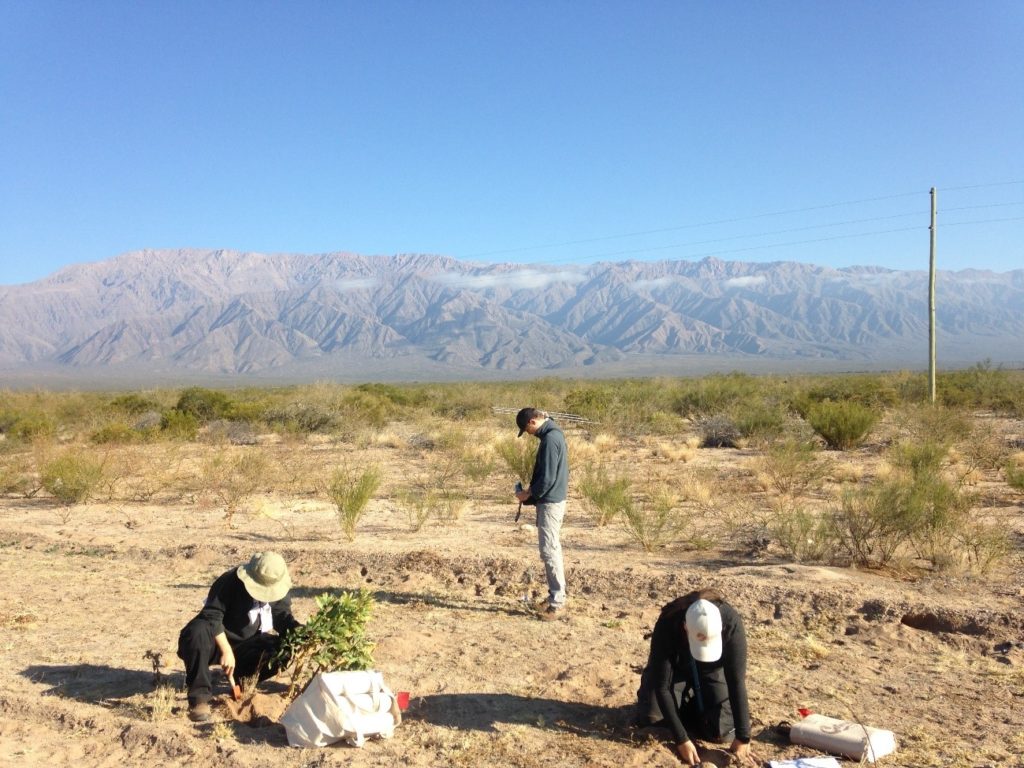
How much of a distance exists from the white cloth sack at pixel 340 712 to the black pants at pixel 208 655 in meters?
0.59

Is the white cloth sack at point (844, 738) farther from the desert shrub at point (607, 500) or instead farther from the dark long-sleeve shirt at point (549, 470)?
the desert shrub at point (607, 500)

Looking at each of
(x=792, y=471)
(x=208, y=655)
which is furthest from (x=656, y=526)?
(x=208, y=655)

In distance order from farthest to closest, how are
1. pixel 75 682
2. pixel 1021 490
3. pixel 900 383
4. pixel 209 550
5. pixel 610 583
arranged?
1. pixel 900 383
2. pixel 1021 490
3. pixel 209 550
4. pixel 610 583
5. pixel 75 682

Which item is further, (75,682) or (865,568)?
(865,568)

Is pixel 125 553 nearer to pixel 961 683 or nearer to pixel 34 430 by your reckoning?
pixel 961 683

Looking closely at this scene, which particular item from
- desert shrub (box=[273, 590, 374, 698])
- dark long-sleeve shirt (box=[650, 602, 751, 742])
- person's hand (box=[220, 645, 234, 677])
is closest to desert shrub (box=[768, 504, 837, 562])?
dark long-sleeve shirt (box=[650, 602, 751, 742])

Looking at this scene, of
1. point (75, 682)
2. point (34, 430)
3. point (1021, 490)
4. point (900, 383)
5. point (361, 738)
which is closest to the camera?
point (361, 738)

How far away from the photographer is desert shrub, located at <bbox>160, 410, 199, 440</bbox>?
21938 mm

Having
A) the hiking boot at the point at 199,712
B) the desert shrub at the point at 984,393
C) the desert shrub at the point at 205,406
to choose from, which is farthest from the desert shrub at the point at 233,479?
the desert shrub at the point at 984,393

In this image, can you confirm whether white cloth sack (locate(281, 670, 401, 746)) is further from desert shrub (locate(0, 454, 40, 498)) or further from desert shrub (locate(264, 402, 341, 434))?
desert shrub (locate(264, 402, 341, 434))

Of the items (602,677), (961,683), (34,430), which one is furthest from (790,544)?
(34,430)

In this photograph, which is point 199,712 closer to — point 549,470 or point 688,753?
point 688,753

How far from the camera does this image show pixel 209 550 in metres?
10.6

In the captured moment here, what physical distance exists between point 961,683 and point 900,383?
29.2 m
